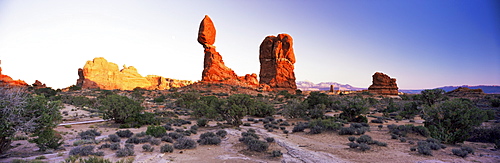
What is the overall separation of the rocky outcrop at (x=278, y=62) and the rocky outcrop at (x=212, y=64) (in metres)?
5.61

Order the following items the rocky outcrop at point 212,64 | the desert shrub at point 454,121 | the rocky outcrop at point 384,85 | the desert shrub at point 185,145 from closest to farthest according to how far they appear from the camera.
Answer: the desert shrub at point 185,145 → the desert shrub at point 454,121 → the rocky outcrop at point 384,85 → the rocky outcrop at point 212,64

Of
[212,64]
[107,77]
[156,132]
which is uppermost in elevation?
[212,64]

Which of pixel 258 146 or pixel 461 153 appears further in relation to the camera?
pixel 258 146

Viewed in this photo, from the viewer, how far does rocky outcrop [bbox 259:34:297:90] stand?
68.6 meters

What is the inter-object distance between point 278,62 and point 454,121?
58.2m

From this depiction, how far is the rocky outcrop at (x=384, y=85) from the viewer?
62463 millimetres

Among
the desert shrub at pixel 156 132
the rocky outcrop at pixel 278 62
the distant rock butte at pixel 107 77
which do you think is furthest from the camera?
the distant rock butte at pixel 107 77

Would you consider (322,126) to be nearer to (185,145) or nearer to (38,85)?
(185,145)

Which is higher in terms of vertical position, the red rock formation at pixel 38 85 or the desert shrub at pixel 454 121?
the red rock formation at pixel 38 85

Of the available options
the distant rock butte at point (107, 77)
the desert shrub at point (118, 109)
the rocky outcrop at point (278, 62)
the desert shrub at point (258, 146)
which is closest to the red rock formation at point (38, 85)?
the distant rock butte at point (107, 77)

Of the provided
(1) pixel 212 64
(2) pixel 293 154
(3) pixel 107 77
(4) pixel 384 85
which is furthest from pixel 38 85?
(4) pixel 384 85

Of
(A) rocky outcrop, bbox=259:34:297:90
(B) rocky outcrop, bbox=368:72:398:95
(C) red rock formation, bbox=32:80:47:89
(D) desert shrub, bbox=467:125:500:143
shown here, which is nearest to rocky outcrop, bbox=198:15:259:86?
(A) rocky outcrop, bbox=259:34:297:90

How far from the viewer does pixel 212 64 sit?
64125 millimetres

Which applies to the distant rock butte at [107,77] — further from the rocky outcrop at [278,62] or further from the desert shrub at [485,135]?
the desert shrub at [485,135]
